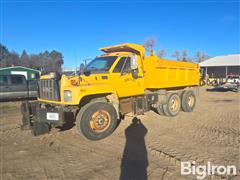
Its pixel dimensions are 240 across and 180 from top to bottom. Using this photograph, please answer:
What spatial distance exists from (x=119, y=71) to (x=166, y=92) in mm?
2911

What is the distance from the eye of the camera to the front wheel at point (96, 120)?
17.7 feet

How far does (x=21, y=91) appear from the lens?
13.3 m

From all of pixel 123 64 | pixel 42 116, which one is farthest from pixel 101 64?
pixel 42 116

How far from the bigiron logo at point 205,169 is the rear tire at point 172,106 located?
4.42 meters

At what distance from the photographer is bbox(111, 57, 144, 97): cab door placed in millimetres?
6453

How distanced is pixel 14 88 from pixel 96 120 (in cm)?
982

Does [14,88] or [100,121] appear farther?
[14,88]

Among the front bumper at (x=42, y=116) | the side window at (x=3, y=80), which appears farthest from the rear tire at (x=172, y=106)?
the side window at (x=3, y=80)

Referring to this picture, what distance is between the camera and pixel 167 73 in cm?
829

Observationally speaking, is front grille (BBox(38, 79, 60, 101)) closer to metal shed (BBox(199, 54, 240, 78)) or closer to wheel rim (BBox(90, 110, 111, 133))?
wheel rim (BBox(90, 110, 111, 133))

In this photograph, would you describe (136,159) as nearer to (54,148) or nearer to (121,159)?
(121,159)

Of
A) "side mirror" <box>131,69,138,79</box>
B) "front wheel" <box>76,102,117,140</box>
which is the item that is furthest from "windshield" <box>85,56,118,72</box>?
"front wheel" <box>76,102,117,140</box>

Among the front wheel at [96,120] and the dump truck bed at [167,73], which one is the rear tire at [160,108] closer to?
the dump truck bed at [167,73]

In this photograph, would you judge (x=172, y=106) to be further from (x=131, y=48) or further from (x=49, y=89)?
(x=49, y=89)
